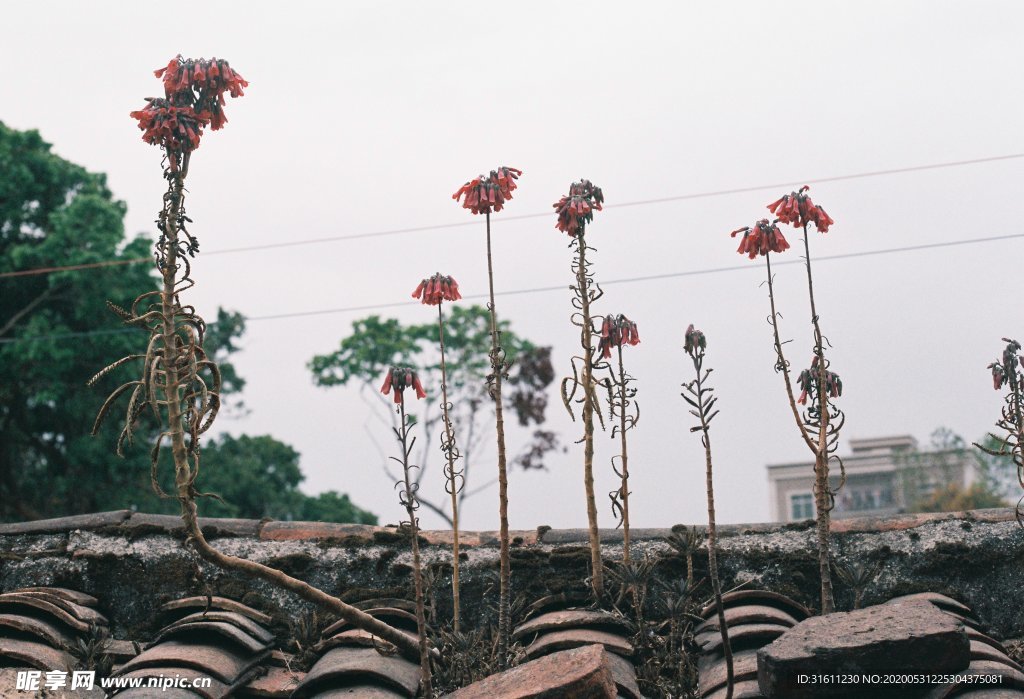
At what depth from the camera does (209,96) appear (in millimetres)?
5965

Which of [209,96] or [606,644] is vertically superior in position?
[209,96]

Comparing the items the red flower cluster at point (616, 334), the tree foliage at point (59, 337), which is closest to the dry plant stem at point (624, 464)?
the red flower cluster at point (616, 334)

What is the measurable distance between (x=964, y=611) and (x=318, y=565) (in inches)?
164

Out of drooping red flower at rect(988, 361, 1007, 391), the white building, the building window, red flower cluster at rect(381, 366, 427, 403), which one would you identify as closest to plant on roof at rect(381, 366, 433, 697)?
red flower cluster at rect(381, 366, 427, 403)

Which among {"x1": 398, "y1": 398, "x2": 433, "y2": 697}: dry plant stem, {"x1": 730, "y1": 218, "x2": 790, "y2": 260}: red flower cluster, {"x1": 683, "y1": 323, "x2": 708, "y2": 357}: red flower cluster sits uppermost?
{"x1": 730, "y1": 218, "x2": 790, "y2": 260}: red flower cluster

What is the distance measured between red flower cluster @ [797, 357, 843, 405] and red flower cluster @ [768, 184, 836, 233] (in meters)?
0.88

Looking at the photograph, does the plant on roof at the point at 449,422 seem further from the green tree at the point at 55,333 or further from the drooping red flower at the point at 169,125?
the green tree at the point at 55,333

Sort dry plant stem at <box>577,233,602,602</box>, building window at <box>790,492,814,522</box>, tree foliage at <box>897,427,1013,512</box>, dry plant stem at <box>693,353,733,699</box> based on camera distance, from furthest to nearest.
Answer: building window at <box>790,492,814,522</box>, tree foliage at <box>897,427,1013,512</box>, dry plant stem at <box>577,233,602,602</box>, dry plant stem at <box>693,353,733,699</box>

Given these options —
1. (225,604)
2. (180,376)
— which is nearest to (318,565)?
(225,604)

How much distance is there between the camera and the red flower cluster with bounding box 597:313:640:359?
7.70 metres

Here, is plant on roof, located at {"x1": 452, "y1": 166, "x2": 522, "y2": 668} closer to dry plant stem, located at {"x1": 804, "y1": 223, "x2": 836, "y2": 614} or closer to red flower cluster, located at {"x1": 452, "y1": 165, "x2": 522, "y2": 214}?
red flower cluster, located at {"x1": 452, "y1": 165, "x2": 522, "y2": 214}

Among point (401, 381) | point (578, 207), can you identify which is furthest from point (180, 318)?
point (578, 207)

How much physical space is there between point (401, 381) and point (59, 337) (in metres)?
14.6

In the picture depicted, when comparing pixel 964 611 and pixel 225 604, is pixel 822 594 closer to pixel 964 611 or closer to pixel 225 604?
pixel 964 611
